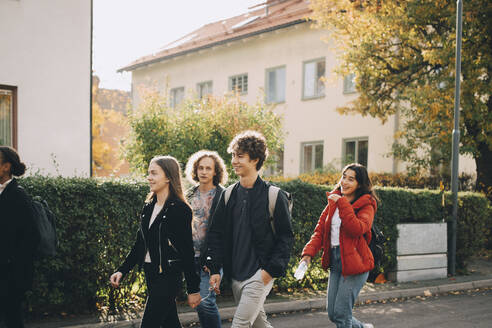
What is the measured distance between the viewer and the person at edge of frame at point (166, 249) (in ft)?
14.0

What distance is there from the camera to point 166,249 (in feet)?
14.3

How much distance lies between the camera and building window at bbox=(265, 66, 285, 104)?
25219mm

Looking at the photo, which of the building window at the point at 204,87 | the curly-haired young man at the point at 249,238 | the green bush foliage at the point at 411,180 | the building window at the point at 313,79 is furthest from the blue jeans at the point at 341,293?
the building window at the point at 204,87

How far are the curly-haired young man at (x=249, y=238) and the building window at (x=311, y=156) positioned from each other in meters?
19.2

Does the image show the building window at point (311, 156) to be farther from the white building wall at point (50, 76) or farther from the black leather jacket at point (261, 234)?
the black leather jacket at point (261, 234)

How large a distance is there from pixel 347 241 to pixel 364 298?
411 centimetres

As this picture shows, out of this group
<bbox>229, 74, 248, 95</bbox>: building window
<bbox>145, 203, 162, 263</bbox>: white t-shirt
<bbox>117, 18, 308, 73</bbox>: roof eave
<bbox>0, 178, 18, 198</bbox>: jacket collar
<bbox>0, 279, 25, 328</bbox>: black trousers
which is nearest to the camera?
<bbox>145, 203, 162, 263</bbox>: white t-shirt

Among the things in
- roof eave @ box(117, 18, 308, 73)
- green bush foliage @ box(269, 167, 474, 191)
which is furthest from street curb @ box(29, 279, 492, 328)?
roof eave @ box(117, 18, 308, 73)

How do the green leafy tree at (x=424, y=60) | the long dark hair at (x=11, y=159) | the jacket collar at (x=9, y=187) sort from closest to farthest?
the jacket collar at (x=9, y=187), the long dark hair at (x=11, y=159), the green leafy tree at (x=424, y=60)

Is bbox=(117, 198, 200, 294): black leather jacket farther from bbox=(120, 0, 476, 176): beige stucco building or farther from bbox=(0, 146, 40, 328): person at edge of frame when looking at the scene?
bbox=(120, 0, 476, 176): beige stucco building

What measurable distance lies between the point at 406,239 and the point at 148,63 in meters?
24.1

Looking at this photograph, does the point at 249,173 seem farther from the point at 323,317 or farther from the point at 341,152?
the point at 341,152

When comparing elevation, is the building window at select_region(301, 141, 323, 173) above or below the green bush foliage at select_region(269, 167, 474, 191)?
above

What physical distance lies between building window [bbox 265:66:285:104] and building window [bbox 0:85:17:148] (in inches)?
599
